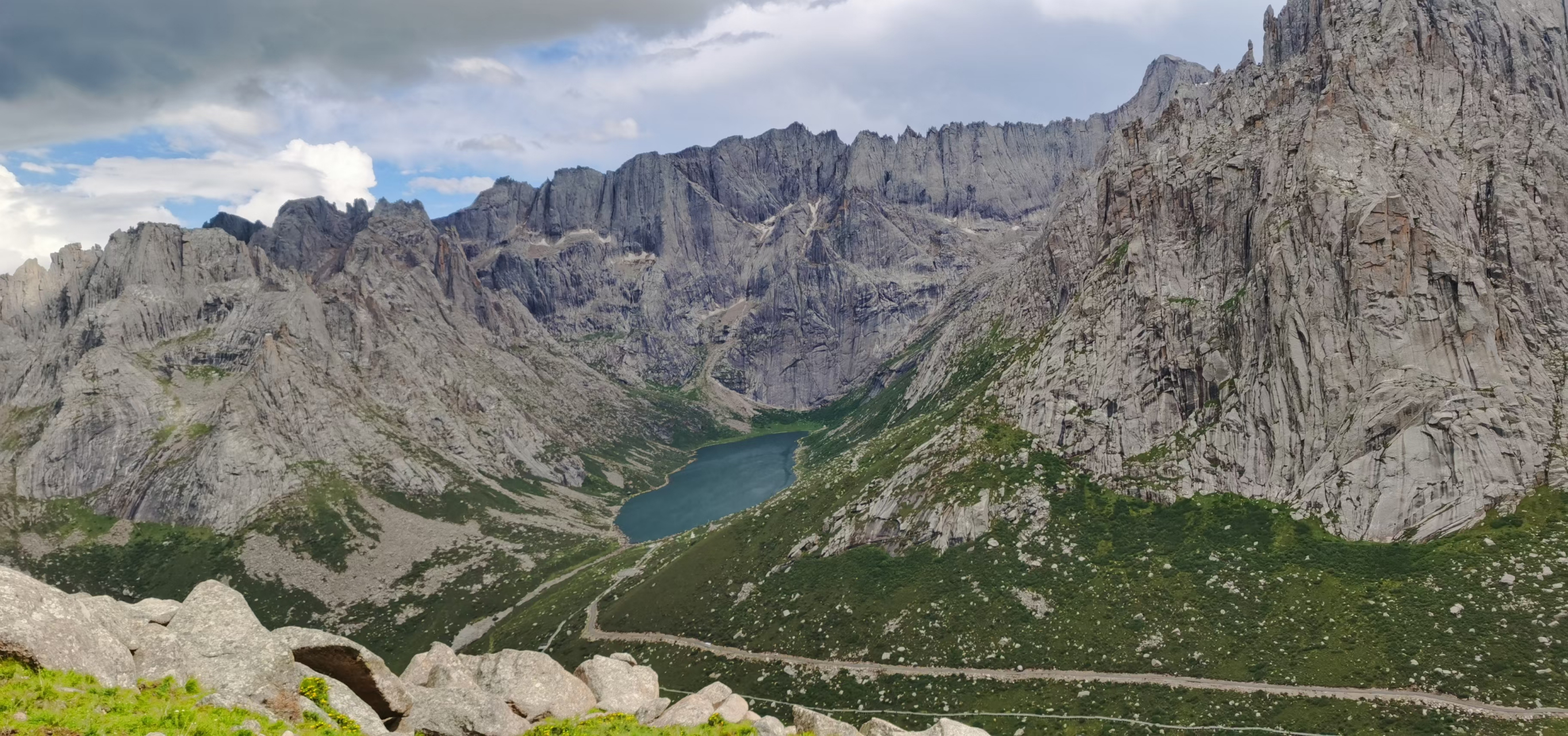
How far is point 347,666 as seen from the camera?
3466 cm

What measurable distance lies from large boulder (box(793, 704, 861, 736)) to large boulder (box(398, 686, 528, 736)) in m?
13.6

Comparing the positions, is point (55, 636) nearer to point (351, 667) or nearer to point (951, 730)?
point (351, 667)

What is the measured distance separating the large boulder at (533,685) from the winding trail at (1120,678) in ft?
226

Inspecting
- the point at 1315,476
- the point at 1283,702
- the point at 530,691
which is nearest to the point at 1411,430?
the point at 1315,476

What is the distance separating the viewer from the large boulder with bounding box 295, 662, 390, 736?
3086 cm

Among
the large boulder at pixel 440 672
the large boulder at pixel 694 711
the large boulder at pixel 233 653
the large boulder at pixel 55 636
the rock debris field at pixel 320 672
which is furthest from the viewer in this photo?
the large boulder at pixel 440 672

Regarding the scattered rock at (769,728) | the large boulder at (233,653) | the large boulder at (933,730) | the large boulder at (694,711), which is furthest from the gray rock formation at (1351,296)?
the large boulder at (233,653)

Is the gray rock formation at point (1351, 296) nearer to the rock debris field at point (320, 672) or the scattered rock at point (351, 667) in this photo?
the rock debris field at point (320, 672)

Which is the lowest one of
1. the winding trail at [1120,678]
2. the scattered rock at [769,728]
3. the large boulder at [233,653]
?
the winding trail at [1120,678]

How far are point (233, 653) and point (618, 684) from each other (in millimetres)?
18513

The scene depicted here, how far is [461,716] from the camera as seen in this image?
34312 millimetres

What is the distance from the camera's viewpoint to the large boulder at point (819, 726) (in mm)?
35688

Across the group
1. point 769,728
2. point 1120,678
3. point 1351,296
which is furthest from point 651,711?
point 1351,296

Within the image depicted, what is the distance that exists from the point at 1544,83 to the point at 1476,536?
85.4 m
